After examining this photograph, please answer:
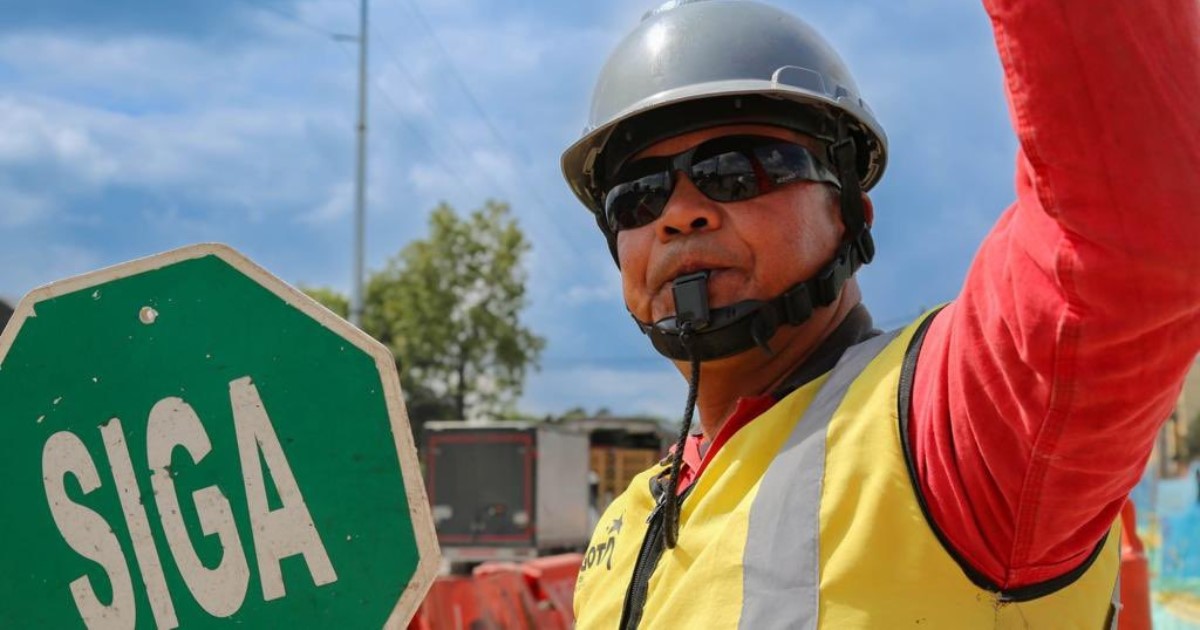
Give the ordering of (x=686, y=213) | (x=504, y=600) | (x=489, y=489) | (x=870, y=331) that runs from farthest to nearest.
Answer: (x=489, y=489), (x=504, y=600), (x=870, y=331), (x=686, y=213)

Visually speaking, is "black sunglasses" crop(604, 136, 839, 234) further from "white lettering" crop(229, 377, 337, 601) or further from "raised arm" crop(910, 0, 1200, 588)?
"white lettering" crop(229, 377, 337, 601)

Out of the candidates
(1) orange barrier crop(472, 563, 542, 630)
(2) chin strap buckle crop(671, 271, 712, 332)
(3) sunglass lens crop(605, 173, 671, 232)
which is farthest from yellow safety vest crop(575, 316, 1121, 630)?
(1) orange barrier crop(472, 563, 542, 630)

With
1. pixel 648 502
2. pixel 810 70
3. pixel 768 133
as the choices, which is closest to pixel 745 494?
pixel 648 502

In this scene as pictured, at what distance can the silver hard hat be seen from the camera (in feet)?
8.03

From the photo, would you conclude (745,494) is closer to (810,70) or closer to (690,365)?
(690,365)

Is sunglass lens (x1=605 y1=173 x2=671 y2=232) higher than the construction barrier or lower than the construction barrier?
higher

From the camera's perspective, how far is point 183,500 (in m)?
1.67

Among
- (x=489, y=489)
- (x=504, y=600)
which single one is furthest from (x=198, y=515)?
(x=489, y=489)

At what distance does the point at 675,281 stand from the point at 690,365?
8.6 inches

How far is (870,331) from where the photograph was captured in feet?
8.09

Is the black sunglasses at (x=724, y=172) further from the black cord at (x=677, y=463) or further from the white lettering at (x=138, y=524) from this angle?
the white lettering at (x=138, y=524)

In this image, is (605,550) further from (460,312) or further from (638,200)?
(460,312)

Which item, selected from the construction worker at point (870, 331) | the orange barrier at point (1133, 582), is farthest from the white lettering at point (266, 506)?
the orange barrier at point (1133, 582)

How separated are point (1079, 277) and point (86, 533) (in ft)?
4.33
